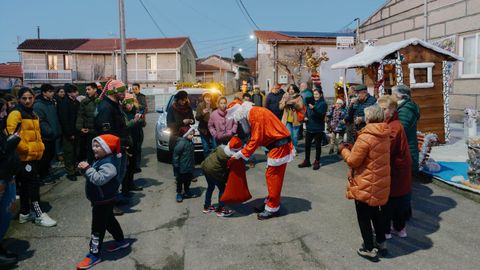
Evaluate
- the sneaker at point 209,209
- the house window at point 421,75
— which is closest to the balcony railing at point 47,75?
the house window at point 421,75

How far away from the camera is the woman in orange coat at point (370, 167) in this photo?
3.68 m

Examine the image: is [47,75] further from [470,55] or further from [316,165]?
[470,55]

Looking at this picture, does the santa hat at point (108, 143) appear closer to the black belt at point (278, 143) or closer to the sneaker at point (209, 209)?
the sneaker at point (209, 209)

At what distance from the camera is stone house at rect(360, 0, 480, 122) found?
429 inches

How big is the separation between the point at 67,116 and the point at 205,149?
9.15 feet

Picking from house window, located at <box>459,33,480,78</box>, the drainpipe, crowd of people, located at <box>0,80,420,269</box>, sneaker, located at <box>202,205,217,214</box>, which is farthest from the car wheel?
the drainpipe

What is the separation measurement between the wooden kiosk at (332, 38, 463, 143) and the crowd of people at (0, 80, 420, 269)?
2.00 metres

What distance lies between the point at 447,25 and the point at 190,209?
10.5 meters

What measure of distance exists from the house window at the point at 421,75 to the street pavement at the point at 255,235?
130 inches

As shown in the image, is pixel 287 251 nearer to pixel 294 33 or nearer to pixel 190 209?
pixel 190 209

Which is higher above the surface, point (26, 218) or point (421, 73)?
point (421, 73)

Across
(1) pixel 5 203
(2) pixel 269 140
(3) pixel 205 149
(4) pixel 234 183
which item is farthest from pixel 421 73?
(1) pixel 5 203

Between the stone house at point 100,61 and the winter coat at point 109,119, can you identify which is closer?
the winter coat at point 109,119

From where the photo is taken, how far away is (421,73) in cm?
896
